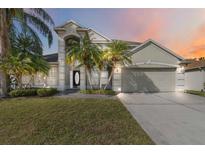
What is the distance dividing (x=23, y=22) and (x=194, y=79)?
17392mm

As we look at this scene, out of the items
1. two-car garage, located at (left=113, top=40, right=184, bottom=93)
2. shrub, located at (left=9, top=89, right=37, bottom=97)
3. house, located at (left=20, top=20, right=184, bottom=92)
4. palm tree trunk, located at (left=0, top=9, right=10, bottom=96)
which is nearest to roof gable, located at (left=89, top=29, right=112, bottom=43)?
house, located at (left=20, top=20, right=184, bottom=92)

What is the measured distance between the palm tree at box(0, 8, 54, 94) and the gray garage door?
349 inches

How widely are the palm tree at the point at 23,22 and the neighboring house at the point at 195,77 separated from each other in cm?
1393

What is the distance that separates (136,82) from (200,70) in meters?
6.60

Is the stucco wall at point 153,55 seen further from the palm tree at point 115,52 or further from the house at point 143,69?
the palm tree at point 115,52

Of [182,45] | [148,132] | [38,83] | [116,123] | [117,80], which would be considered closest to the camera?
[148,132]

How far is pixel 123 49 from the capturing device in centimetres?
1337

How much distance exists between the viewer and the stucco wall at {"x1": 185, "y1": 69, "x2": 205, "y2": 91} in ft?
52.6

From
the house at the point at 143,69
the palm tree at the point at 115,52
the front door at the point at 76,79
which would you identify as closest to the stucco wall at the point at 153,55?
the house at the point at 143,69

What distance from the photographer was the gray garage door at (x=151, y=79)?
16.0 metres

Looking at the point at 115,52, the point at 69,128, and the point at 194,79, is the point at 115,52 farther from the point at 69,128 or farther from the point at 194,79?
the point at 194,79

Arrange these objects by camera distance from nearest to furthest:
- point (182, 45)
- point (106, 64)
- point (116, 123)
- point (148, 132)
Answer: point (148, 132)
point (116, 123)
point (106, 64)
point (182, 45)
